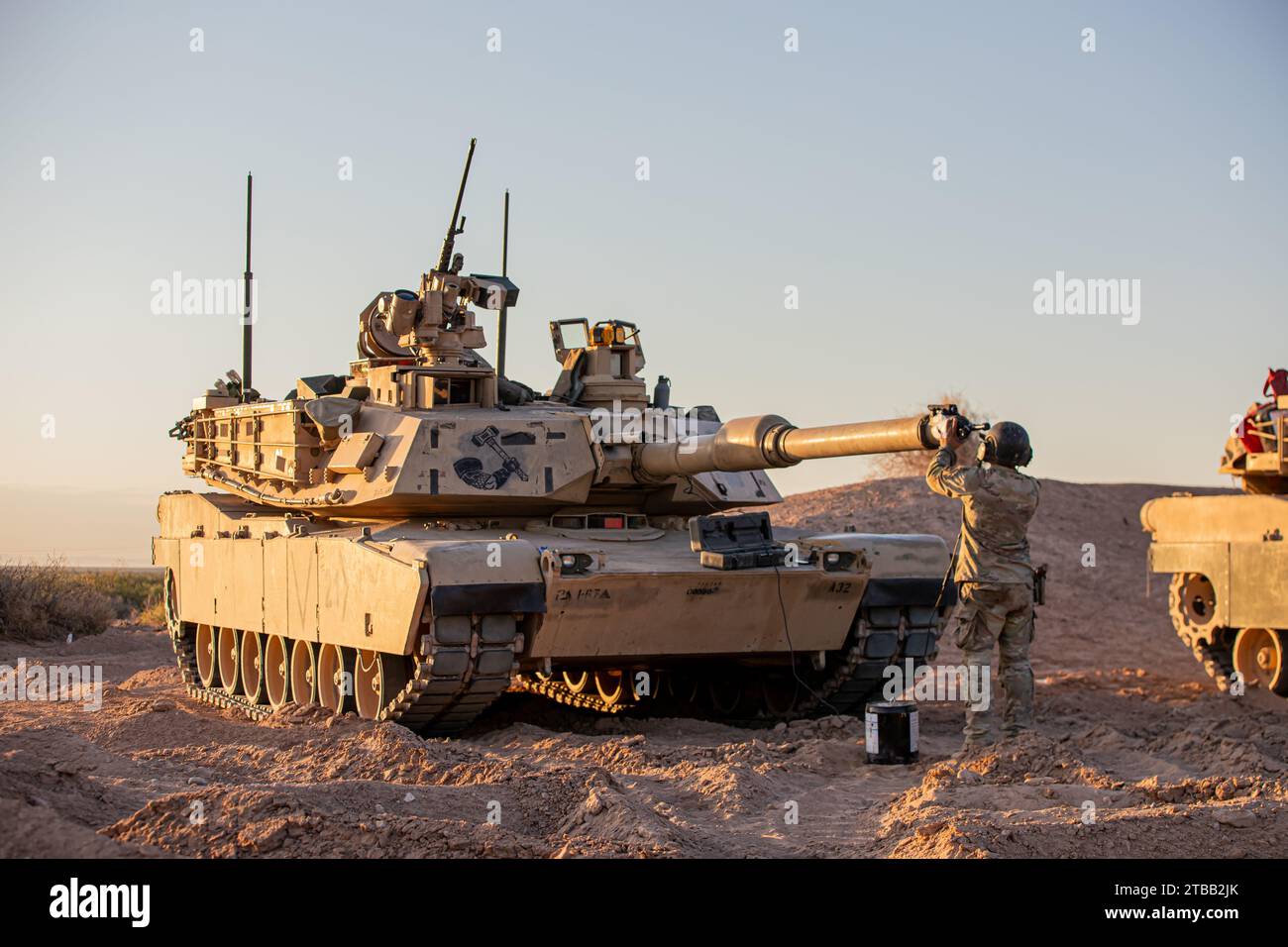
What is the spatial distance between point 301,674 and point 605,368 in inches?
151

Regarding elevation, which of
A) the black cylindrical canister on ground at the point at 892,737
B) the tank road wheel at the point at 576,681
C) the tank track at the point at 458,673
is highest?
the tank track at the point at 458,673

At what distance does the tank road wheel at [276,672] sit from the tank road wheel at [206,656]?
1797mm

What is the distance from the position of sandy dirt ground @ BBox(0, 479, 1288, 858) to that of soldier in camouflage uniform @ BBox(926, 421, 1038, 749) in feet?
2.35

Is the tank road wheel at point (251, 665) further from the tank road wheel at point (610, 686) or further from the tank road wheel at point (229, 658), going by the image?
the tank road wheel at point (610, 686)

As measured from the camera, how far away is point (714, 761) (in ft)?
35.5

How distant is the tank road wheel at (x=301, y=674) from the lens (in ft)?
48.3

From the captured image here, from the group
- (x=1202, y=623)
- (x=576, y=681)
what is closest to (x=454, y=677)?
(x=576, y=681)

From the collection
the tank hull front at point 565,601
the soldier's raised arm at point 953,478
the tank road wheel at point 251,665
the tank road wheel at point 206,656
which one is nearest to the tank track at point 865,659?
the tank hull front at point 565,601

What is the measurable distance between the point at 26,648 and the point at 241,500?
616cm

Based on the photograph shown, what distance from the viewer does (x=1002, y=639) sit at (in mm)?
11602

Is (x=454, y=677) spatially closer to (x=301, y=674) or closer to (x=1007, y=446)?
(x=301, y=674)

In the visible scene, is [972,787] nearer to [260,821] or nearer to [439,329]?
[260,821]

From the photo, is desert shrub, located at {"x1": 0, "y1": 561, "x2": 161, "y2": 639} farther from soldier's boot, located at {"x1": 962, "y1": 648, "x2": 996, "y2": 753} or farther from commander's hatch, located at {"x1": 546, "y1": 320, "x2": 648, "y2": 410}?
soldier's boot, located at {"x1": 962, "y1": 648, "x2": 996, "y2": 753}
